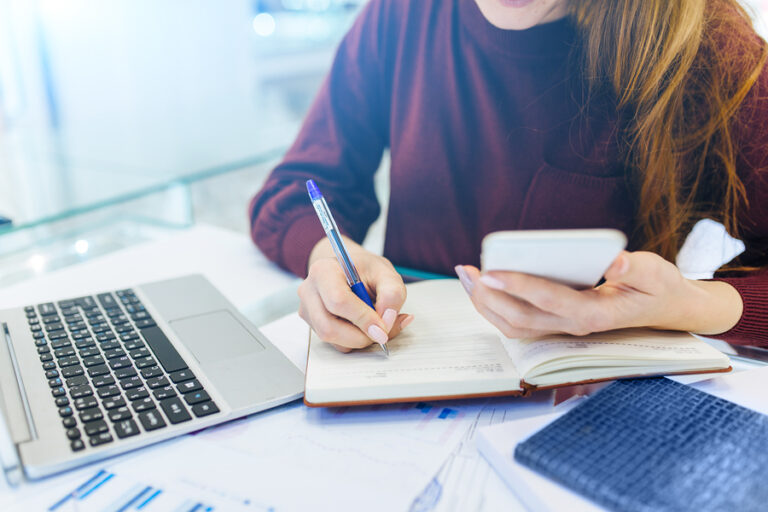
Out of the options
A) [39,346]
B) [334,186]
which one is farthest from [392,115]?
[39,346]

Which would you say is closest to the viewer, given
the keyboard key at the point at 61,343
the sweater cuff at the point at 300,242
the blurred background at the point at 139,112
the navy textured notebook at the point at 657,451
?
the navy textured notebook at the point at 657,451

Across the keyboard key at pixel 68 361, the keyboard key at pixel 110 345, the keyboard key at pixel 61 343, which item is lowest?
the keyboard key at pixel 110 345

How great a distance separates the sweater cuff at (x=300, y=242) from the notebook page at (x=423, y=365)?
0.65 feet

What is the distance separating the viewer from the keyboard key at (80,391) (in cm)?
48

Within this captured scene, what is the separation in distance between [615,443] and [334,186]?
0.56m

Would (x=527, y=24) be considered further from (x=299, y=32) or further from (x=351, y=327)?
(x=299, y=32)

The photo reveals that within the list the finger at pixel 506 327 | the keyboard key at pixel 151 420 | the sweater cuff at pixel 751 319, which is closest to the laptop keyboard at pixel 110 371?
the keyboard key at pixel 151 420

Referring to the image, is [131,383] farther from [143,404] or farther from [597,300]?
[597,300]

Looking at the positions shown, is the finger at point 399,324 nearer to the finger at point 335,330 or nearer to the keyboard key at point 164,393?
the finger at point 335,330

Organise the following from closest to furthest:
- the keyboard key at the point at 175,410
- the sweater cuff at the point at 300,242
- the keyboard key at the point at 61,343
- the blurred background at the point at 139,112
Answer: the keyboard key at the point at 175,410 < the keyboard key at the point at 61,343 < the sweater cuff at the point at 300,242 < the blurred background at the point at 139,112

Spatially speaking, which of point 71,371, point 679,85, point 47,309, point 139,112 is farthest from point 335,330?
point 139,112

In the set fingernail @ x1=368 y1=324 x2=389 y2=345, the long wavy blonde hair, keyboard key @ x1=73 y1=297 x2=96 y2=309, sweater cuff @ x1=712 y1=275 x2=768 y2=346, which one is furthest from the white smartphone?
keyboard key @ x1=73 y1=297 x2=96 y2=309

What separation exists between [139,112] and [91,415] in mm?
1738

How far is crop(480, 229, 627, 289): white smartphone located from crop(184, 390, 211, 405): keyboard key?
0.25 meters
